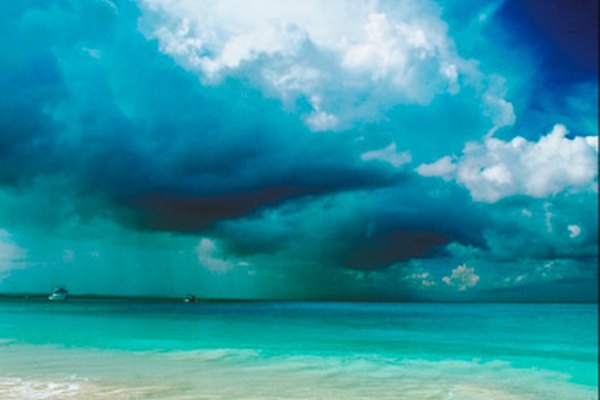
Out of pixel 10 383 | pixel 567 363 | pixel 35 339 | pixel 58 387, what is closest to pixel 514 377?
pixel 567 363

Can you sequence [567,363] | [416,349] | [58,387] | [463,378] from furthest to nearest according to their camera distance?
[416,349] < [567,363] < [463,378] < [58,387]

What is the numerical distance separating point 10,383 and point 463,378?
1199 centimetres

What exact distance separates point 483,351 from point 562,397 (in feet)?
36.0

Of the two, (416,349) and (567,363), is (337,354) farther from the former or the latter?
(567,363)

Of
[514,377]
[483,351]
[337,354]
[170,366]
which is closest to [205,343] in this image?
[337,354]

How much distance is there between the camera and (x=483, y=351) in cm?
2494

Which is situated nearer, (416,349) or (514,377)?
(514,377)

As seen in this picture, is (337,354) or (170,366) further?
(337,354)

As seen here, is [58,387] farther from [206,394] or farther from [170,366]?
[170,366]

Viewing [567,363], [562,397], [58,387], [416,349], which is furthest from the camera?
[416,349]

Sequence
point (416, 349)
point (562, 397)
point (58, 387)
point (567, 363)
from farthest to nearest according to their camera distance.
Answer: point (416, 349) < point (567, 363) < point (562, 397) < point (58, 387)

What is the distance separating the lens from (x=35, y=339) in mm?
25969

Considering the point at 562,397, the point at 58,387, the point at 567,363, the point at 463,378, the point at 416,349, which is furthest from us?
the point at 416,349

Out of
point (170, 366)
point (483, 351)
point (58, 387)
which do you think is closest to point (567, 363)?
point (483, 351)
